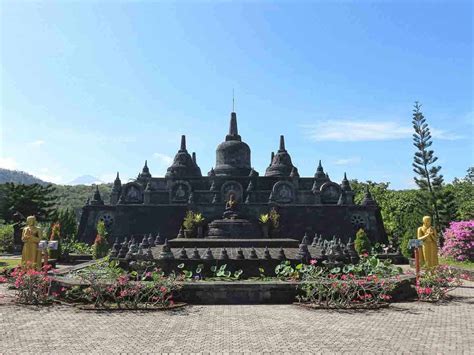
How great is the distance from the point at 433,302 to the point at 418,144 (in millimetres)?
30421

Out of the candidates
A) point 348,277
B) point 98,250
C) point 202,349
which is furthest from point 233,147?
point 202,349

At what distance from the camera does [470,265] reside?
803 inches

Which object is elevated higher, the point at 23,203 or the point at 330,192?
the point at 330,192

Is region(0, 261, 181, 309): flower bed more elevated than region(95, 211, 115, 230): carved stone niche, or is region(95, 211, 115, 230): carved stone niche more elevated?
region(95, 211, 115, 230): carved stone niche

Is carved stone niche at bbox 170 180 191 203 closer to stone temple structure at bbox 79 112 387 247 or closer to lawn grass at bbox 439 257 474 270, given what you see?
stone temple structure at bbox 79 112 387 247

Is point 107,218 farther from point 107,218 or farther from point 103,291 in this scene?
point 103,291

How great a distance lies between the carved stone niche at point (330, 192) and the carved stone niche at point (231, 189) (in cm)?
827

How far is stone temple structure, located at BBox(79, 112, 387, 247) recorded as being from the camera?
38625 mm

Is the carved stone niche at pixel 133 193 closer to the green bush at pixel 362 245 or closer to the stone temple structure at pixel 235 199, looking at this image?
the stone temple structure at pixel 235 199

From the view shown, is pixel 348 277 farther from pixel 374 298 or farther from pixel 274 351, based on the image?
pixel 274 351

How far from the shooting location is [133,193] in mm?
43000

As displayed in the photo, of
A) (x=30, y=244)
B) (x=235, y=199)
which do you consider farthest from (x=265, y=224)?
(x=30, y=244)

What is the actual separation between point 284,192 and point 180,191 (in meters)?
10.1

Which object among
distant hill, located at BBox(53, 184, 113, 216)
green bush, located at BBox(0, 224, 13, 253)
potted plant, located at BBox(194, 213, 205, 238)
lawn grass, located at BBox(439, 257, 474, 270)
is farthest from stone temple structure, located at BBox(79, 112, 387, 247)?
distant hill, located at BBox(53, 184, 113, 216)
